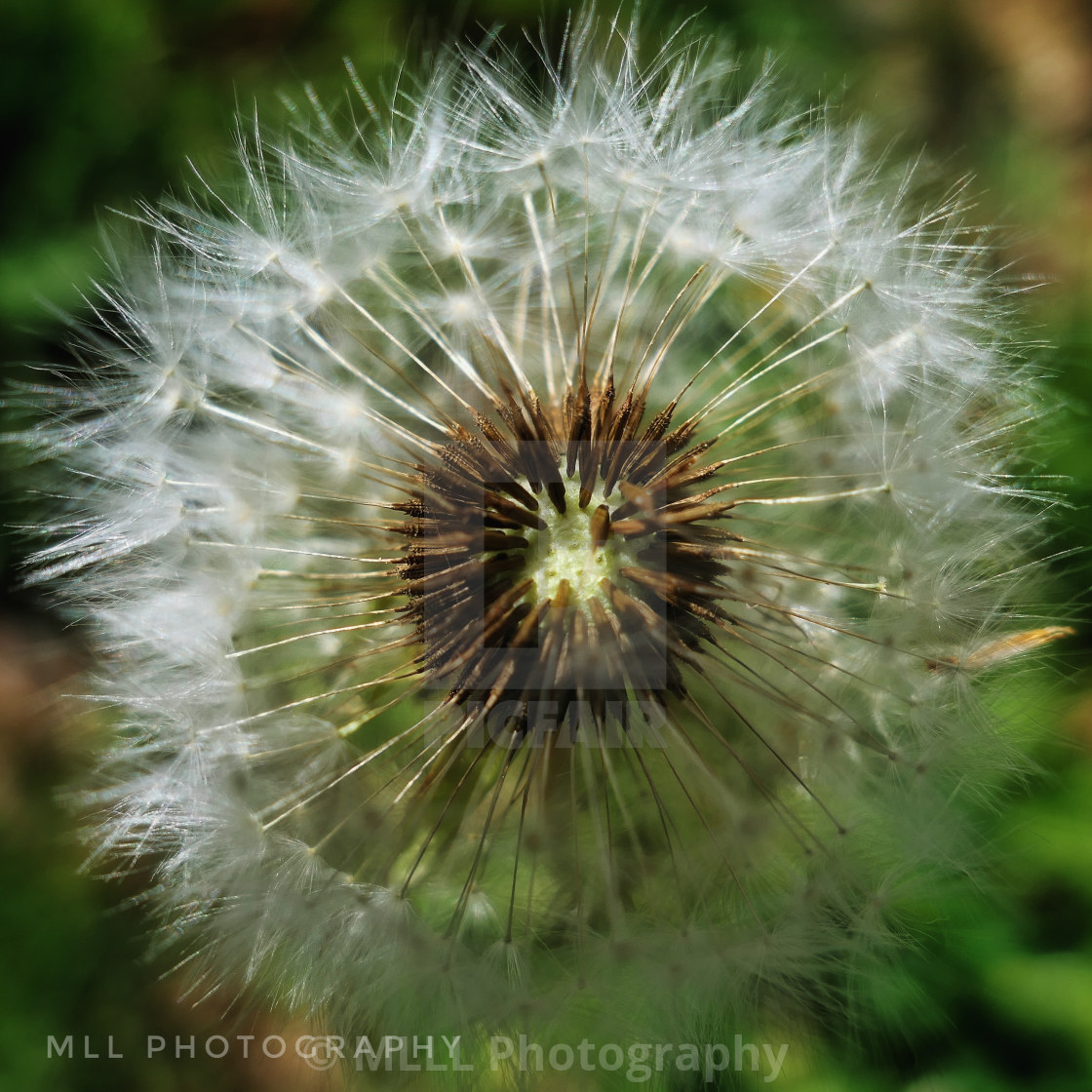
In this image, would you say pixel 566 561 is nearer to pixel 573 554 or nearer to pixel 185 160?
pixel 573 554

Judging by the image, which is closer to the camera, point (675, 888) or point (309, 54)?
point (675, 888)

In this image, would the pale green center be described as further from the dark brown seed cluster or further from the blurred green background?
the blurred green background

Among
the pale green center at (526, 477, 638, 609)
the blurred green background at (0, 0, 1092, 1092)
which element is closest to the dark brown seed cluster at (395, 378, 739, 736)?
the pale green center at (526, 477, 638, 609)

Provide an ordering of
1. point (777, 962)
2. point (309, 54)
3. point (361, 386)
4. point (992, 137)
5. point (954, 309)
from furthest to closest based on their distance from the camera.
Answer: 1. point (309, 54)
2. point (992, 137)
3. point (361, 386)
4. point (954, 309)
5. point (777, 962)

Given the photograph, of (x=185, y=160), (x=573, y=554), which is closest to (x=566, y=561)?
(x=573, y=554)

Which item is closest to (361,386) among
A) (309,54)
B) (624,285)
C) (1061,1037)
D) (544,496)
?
(544,496)

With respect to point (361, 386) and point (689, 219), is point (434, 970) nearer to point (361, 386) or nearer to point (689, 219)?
point (361, 386)

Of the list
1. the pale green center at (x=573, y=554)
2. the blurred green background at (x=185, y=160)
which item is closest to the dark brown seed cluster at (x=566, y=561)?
the pale green center at (x=573, y=554)
